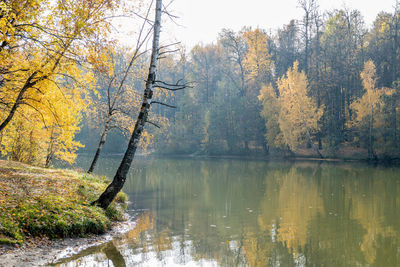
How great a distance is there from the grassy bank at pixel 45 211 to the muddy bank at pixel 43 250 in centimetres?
21

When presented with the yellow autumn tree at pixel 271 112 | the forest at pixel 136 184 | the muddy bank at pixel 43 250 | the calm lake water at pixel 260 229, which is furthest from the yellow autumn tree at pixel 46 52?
the yellow autumn tree at pixel 271 112

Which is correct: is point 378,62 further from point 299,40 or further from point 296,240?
point 296,240

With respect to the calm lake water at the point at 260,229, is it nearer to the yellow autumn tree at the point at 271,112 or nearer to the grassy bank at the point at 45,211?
the grassy bank at the point at 45,211

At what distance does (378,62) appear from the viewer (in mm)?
43406

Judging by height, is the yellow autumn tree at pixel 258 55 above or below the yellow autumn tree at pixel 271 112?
above

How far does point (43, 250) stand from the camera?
718 cm

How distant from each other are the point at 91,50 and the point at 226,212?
7.51 meters

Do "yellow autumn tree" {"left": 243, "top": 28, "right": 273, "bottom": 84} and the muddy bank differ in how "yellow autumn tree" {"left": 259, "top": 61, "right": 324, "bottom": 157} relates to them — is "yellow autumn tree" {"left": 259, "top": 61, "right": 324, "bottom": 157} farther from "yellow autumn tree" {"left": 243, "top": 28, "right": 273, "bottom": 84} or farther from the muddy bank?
the muddy bank

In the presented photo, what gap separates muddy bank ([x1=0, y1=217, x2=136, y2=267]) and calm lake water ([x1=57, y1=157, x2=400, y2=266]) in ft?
0.94

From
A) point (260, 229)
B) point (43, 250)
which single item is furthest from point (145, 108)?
point (260, 229)

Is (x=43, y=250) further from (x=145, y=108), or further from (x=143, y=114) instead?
(x=145, y=108)

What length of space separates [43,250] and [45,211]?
1289mm

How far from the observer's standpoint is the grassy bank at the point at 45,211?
24.5 feet

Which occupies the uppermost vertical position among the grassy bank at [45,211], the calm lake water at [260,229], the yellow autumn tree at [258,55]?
the yellow autumn tree at [258,55]
